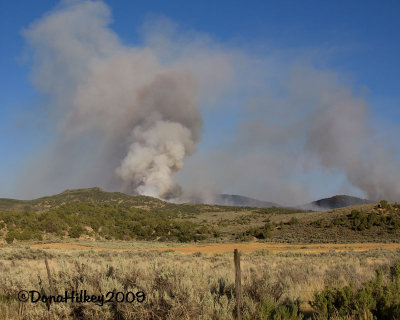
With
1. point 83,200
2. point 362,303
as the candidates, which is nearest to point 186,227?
point 362,303

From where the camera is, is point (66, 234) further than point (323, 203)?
No

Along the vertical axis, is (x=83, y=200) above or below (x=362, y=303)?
above

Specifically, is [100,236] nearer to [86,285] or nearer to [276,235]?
[276,235]

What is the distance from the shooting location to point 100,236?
40.0 metres

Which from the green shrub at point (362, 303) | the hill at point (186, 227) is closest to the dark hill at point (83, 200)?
the hill at point (186, 227)

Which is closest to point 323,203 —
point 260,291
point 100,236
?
point 100,236

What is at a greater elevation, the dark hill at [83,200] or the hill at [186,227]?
the dark hill at [83,200]

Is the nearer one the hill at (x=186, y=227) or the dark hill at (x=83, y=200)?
the hill at (x=186, y=227)

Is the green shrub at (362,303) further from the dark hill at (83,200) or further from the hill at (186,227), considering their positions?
the dark hill at (83,200)

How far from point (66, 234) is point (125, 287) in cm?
3588

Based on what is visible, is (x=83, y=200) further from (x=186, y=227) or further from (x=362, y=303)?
(x=362, y=303)

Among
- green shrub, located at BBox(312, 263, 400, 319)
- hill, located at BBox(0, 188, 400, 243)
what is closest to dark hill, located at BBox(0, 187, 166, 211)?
hill, located at BBox(0, 188, 400, 243)

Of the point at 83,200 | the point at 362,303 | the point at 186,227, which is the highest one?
the point at 83,200

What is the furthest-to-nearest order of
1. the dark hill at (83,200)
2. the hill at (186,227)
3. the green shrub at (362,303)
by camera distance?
the dark hill at (83,200) < the hill at (186,227) < the green shrub at (362,303)
